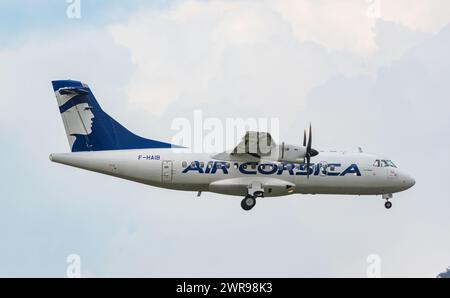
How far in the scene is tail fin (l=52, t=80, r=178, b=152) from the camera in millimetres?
44250

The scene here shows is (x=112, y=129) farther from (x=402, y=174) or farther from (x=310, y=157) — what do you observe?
(x=402, y=174)

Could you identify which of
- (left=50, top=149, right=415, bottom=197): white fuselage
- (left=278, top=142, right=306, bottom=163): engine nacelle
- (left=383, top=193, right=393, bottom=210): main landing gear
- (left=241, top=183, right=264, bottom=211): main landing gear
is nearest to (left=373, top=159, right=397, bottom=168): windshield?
(left=50, top=149, right=415, bottom=197): white fuselage

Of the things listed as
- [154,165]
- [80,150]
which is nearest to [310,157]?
[154,165]

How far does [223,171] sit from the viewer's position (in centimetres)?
4406

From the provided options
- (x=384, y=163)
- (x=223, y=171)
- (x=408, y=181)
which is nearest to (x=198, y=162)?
(x=223, y=171)

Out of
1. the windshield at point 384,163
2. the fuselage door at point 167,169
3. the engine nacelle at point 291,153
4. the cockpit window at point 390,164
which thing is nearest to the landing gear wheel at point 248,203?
the engine nacelle at point 291,153

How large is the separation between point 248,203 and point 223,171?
2.00 meters

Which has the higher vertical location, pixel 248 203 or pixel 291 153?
pixel 291 153

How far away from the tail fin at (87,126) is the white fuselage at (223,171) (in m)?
0.59

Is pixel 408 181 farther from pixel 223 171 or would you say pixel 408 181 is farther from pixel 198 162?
pixel 198 162

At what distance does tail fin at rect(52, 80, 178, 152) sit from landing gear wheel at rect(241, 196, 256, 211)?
4641 mm

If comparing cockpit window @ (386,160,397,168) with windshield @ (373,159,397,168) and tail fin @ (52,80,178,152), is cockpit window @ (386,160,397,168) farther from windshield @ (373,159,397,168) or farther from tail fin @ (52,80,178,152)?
tail fin @ (52,80,178,152)
